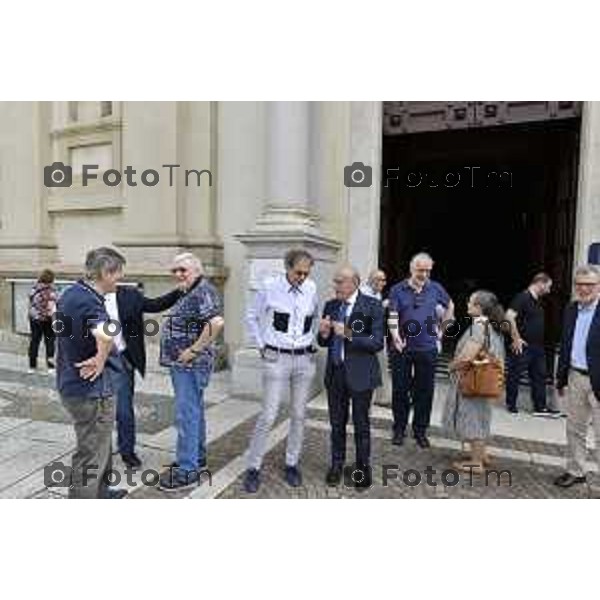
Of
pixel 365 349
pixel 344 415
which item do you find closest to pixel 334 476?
pixel 344 415

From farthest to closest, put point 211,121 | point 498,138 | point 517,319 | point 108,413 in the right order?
point 498,138, point 211,121, point 517,319, point 108,413

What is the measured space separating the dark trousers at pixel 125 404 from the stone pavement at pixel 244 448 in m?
0.18

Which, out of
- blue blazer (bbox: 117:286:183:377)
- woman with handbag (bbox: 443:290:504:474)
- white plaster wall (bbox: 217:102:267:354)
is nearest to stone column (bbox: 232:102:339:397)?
white plaster wall (bbox: 217:102:267:354)

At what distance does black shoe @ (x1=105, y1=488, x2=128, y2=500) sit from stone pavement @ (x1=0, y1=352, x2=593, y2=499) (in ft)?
0.21

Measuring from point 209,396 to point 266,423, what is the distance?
9.63 feet

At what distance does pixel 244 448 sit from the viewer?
197 inches

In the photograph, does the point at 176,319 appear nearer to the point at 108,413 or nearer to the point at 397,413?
the point at 108,413

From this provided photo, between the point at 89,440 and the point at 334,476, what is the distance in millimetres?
1714

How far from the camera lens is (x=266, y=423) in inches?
163

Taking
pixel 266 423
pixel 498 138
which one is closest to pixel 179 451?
pixel 266 423

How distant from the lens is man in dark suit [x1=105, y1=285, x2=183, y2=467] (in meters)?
4.28

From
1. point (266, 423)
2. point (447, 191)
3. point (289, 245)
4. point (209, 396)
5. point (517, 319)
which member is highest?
point (447, 191)

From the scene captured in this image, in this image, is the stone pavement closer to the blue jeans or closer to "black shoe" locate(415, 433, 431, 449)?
"black shoe" locate(415, 433, 431, 449)

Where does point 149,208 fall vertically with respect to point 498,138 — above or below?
below
